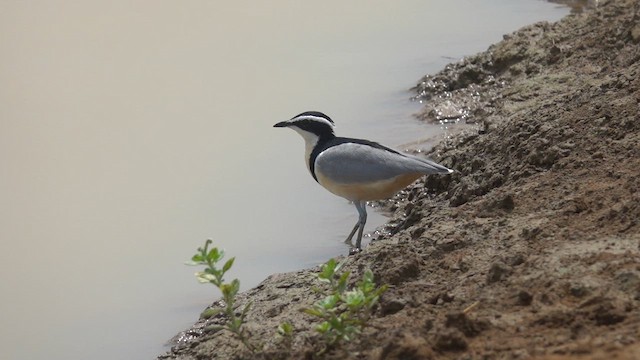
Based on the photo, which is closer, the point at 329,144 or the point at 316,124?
the point at 329,144

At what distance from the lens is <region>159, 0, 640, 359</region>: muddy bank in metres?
4.94

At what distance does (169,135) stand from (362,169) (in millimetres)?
3611

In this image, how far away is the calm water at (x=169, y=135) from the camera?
347 inches

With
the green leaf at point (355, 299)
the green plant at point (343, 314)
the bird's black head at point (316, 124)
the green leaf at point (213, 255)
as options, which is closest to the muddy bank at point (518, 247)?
the green plant at point (343, 314)

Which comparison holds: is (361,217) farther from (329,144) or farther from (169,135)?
(169,135)

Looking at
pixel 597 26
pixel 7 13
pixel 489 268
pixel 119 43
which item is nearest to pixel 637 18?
pixel 597 26

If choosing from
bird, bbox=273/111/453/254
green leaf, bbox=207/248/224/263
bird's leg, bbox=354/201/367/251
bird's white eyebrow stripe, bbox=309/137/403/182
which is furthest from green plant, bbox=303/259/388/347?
bird's white eyebrow stripe, bbox=309/137/403/182

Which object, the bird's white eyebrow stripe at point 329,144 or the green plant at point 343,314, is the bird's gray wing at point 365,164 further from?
the green plant at point 343,314

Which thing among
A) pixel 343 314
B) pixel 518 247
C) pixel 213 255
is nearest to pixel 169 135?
pixel 518 247

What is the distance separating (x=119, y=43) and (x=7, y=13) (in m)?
2.03

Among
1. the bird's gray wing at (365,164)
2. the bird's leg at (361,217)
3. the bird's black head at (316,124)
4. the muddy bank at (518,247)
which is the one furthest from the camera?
the bird's black head at (316,124)

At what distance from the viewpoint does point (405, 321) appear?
5434mm

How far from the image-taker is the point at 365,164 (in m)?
8.48

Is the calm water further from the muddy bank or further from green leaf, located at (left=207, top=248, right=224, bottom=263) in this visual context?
green leaf, located at (left=207, top=248, right=224, bottom=263)
